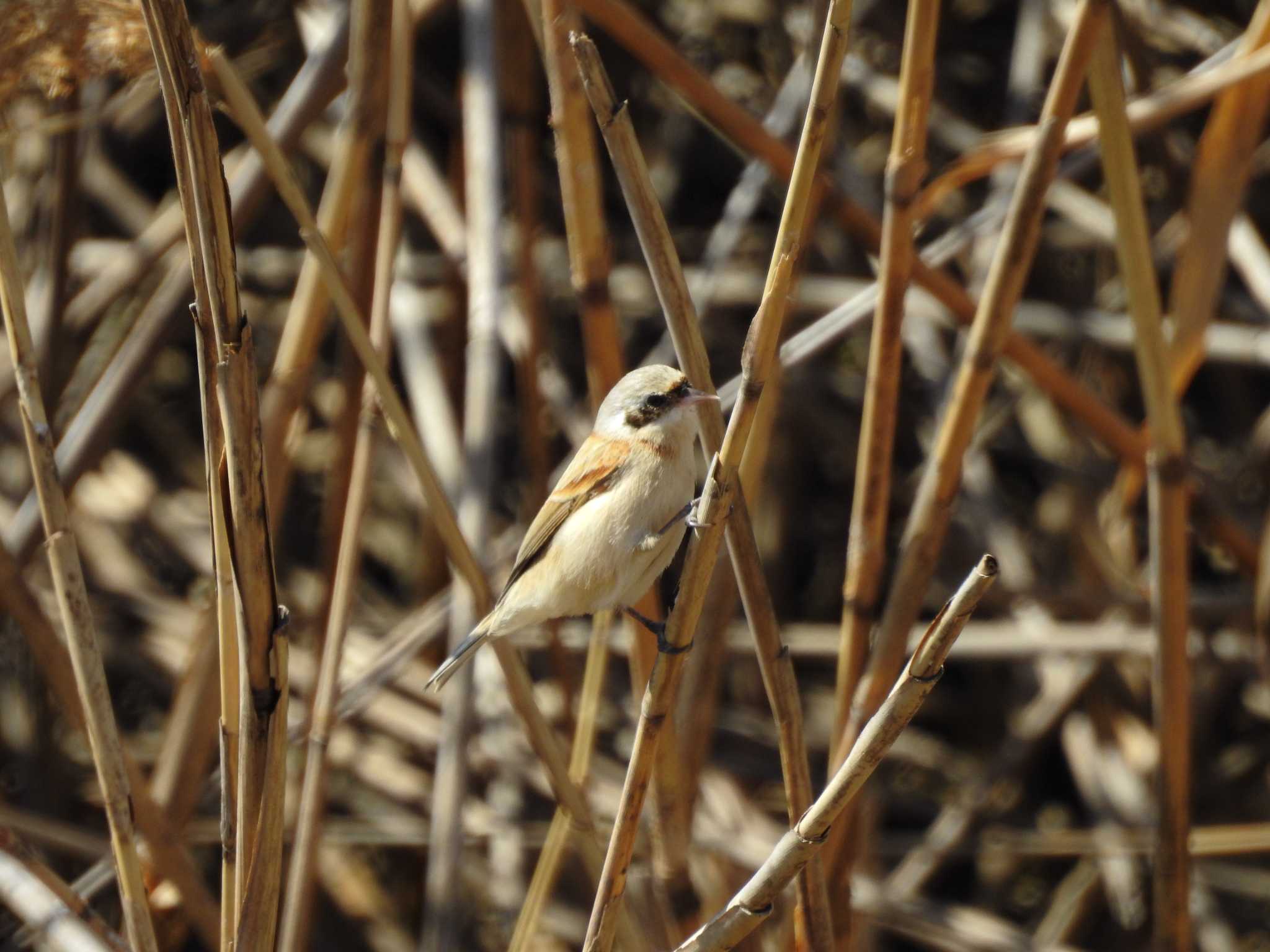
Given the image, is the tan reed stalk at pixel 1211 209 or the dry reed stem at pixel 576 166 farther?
the tan reed stalk at pixel 1211 209

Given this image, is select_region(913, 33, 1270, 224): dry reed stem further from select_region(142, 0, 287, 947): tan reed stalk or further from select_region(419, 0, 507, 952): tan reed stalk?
select_region(142, 0, 287, 947): tan reed stalk

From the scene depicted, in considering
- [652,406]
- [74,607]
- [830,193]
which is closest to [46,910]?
[74,607]

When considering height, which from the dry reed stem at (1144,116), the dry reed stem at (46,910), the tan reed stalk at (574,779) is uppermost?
the dry reed stem at (1144,116)

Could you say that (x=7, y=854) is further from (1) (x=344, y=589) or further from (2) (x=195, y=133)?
(2) (x=195, y=133)

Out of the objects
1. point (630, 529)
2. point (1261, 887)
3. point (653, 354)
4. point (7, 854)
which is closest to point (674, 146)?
point (653, 354)

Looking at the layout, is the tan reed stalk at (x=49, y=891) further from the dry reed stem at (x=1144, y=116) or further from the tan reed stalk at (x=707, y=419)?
the dry reed stem at (x=1144, y=116)

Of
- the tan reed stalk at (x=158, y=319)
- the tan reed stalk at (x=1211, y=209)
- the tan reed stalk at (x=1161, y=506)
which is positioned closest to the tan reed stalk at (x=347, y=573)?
the tan reed stalk at (x=158, y=319)
